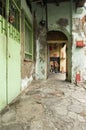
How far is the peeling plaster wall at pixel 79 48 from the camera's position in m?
7.98

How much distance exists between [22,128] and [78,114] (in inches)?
45.5

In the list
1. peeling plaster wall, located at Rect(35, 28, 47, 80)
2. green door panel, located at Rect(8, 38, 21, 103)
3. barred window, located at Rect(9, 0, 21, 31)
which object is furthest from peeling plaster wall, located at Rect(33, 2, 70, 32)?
green door panel, located at Rect(8, 38, 21, 103)

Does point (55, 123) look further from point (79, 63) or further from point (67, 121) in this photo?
point (79, 63)

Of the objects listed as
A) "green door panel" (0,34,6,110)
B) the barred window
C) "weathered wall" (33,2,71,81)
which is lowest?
"green door panel" (0,34,6,110)

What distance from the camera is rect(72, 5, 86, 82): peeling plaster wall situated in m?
7.98

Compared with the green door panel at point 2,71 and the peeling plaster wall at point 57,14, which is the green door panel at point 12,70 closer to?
the green door panel at point 2,71

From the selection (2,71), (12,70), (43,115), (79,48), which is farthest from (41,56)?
(43,115)

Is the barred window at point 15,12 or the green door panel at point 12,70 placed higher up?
the barred window at point 15,12

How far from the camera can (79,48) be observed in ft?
26.2

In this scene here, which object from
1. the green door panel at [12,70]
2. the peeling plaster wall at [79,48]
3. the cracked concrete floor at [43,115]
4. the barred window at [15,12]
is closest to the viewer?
the cracked concrete floor at [43,115]

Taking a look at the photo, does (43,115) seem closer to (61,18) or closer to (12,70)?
(12,70)

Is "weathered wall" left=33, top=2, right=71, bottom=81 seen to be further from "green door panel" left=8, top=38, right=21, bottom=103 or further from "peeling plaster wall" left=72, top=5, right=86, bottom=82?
"green door panel" left=8, top=38, right=21, bottom=103

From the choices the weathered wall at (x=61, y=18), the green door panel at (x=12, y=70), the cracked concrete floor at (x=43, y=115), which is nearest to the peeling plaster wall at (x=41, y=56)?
the weathered wall at (x=61, y=18)

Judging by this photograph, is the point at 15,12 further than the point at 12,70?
Yes
